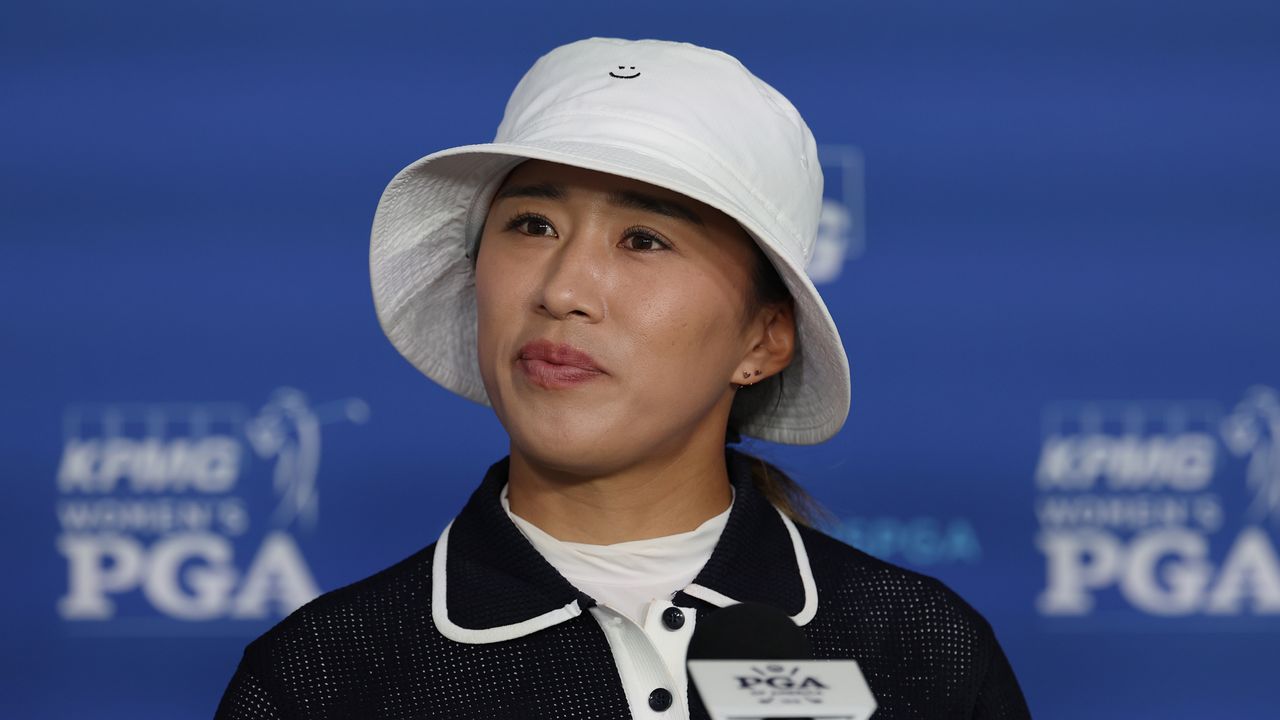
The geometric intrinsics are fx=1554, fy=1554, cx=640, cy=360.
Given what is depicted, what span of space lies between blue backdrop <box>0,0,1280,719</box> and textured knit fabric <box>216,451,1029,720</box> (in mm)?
803

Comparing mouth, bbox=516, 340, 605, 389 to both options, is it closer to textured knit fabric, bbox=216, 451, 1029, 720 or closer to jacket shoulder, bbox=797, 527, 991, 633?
textured knit fabric, bbox=216, 451, 1029, 720

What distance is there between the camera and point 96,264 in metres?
2.13

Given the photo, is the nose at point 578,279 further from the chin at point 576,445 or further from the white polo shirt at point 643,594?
the white polo shirt at point 643,594

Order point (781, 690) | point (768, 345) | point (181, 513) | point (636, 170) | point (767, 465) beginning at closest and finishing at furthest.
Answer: point (781, 690)
point (636, 170)
point (768, 345)
point (767, 465)
point (181, 513)

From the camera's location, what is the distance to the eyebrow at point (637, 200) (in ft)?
4.00

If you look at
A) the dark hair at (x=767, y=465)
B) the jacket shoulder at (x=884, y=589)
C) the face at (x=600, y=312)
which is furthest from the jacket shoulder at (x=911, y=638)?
the face at (x=600, y=312)

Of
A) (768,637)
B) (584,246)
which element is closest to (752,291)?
(584,246)

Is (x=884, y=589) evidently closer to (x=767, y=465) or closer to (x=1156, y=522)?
(x=767, y=465)

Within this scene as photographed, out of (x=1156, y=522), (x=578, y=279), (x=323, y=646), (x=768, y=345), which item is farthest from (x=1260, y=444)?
(x=323, y=646)

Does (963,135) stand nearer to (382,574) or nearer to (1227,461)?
(1227,461)

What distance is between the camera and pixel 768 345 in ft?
4.53

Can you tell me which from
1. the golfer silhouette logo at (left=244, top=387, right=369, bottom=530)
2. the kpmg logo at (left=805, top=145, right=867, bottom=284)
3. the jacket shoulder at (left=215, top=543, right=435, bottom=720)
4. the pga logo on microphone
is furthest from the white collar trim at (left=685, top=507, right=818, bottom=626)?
the golfer silhouette logo at (left=244, top=387, right=369, bottom=530)

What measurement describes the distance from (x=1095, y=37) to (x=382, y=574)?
1.38 metres

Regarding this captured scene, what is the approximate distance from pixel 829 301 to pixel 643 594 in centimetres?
97
